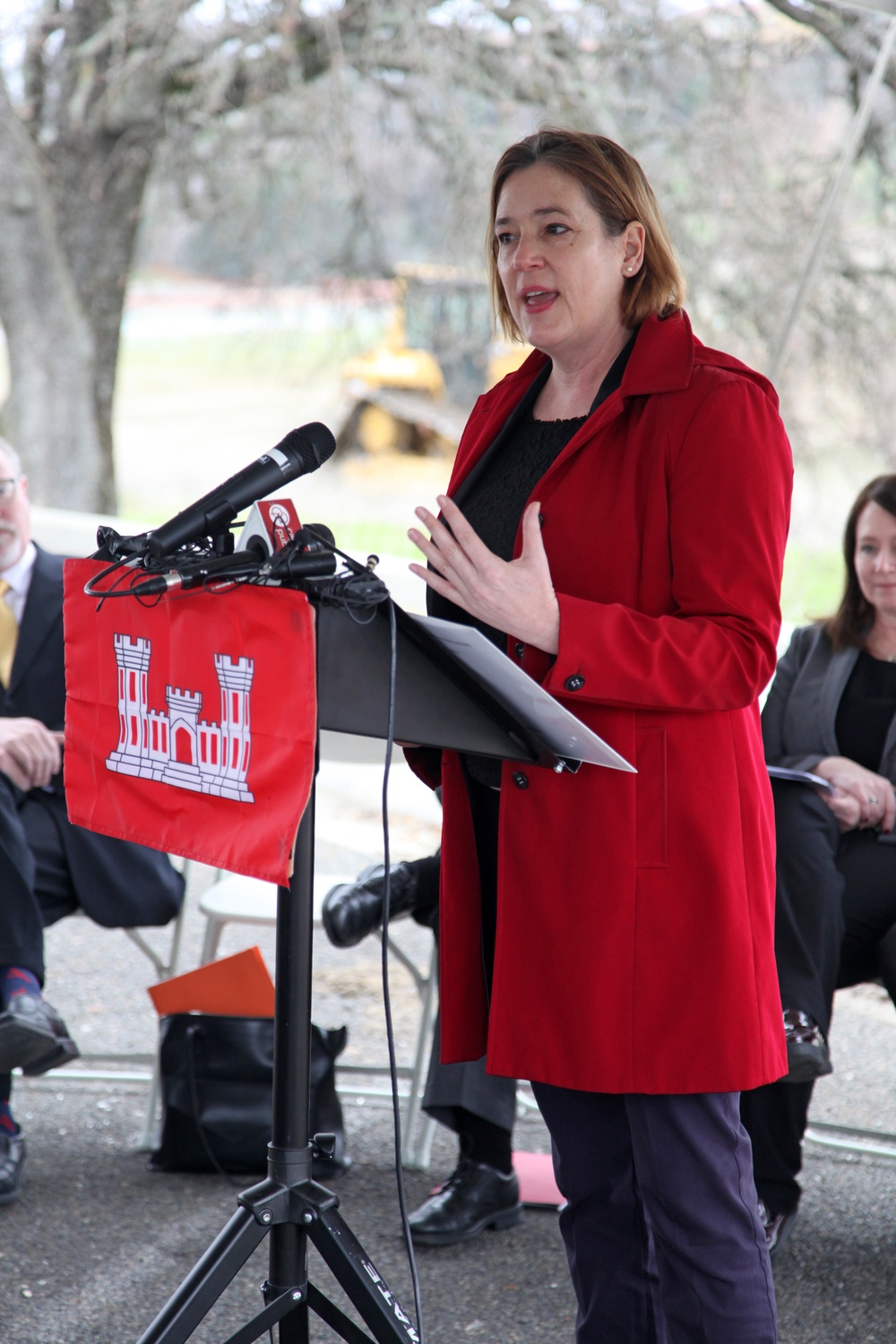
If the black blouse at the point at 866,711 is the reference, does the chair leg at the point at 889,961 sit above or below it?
below

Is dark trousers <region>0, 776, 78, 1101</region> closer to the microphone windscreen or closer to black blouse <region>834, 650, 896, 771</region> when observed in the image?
the microphone windscreen

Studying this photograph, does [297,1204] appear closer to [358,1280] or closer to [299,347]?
[358,1280]

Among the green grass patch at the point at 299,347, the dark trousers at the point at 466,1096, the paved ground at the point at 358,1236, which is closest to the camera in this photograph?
the paved ground at the point at 358,1236

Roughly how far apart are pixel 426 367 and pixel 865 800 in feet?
21.3

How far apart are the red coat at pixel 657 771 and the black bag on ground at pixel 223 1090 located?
119cm

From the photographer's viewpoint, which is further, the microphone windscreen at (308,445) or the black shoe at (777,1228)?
the black shoe at (777,1228)

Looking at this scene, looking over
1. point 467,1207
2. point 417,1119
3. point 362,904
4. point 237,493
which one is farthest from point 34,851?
point 237,493

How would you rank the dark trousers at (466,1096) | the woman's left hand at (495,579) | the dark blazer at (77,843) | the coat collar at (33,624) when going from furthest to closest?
the coat collar at (33,624)
the dark blazer at (77,843)
the dark trousers at (466,1096)
the woman's left hand at (495,579)

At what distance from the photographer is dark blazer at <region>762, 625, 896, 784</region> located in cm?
278

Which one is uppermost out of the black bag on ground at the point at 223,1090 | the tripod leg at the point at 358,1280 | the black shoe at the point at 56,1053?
the tripod leg at the point at 358,1280

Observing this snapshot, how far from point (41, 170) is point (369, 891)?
5.75 meters

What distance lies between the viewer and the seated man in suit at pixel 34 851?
2496mm

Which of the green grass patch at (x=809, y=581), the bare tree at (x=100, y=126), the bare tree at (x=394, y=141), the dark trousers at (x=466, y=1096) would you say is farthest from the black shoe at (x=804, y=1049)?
the green grass patch at (x=809, y=581)

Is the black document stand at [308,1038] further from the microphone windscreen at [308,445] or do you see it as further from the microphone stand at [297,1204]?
the microphone windscreen at [308,445]
